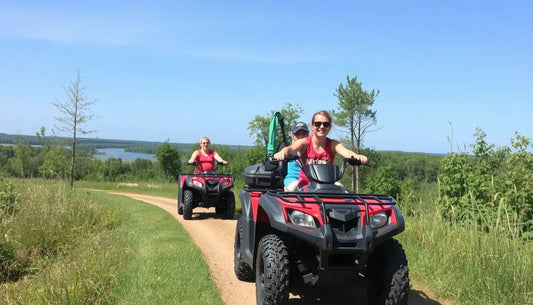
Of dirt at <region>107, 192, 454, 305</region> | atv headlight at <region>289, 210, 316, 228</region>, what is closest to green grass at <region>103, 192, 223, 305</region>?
dirt at <region>107, 192, 454, 305</region>

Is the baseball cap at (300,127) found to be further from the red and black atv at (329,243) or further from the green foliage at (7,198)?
the green foliage at (7,198)

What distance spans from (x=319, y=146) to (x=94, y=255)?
3.88 m

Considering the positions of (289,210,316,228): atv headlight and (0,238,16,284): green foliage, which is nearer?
(289,210,316,228): atv headlight

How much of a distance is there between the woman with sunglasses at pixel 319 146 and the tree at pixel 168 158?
2163 inches

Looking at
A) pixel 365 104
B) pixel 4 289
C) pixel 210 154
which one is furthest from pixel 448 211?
pixel 365 104

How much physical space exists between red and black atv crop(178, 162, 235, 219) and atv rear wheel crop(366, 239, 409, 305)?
662 centimetres

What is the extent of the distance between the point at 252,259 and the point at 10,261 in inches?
278

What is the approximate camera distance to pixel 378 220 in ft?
11.4

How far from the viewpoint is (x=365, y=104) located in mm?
40000

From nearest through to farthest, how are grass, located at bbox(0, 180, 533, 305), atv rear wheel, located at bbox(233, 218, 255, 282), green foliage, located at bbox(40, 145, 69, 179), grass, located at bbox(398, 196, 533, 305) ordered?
grass, located at bbox(398, 196, 533, 305)
grass, located at bbox(0, 180, 533, 305)
atv rear wheel, located at bbox(233, 218, 255, 282)
green foliage, located at bbox(40, 145, 69, 179)

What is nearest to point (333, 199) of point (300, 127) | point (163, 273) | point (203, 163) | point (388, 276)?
point (388, 276)

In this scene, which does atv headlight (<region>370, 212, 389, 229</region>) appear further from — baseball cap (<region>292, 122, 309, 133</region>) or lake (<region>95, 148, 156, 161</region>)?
lake (<region>95, 148, 156, 161</region>)

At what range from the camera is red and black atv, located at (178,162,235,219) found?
1005cm

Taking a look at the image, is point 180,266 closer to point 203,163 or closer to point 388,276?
point 388,276
